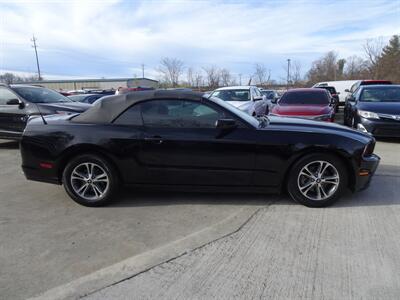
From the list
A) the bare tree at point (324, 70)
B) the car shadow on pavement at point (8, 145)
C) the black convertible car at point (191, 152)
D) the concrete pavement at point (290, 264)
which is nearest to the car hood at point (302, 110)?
the black convertible car at point (191, 152)

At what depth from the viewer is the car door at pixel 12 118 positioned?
7.36m

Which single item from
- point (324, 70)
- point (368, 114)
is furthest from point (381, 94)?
point (324, 70)

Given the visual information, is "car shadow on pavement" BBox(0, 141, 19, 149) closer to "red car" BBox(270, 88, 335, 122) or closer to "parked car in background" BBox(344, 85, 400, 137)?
"red car" BBox(270, 88, 335, 122)

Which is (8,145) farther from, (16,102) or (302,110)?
(302,110)

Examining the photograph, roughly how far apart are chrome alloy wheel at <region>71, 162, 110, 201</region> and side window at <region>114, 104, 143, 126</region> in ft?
2.19

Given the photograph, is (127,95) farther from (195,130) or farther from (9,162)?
(9,162)

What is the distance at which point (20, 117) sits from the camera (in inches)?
289

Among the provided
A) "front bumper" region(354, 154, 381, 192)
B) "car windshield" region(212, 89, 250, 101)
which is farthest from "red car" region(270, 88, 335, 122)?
"front bumper" region(354, 154, 381, 192)

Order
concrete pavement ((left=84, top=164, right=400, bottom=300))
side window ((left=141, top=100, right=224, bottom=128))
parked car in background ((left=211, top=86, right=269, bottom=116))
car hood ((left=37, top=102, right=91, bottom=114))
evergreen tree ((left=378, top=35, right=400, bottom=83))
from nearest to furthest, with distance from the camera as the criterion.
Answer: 1. concrete pavement ((left=84, top=164, right=400, bottom=300))
2. side window ((left=141, top=100, right=224, bottom=128))
3. car hood ((left=37, top=102, right=91, bottom=114))
4. parked car in background ((left=211, top=86, right=269, bottom=116))
5. evergreen tree ((left=378, top=35, right=400, bottom=83))

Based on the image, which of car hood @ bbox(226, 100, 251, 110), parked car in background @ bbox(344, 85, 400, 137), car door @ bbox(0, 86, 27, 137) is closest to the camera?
car door @ bbox(0, 86, 27, 137)

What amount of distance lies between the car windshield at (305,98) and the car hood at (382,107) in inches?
55.0

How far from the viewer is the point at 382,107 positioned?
7988 millimetres

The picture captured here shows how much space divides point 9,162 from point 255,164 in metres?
Answer: 5.35

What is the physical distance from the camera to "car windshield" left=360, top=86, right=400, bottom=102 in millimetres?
9117
